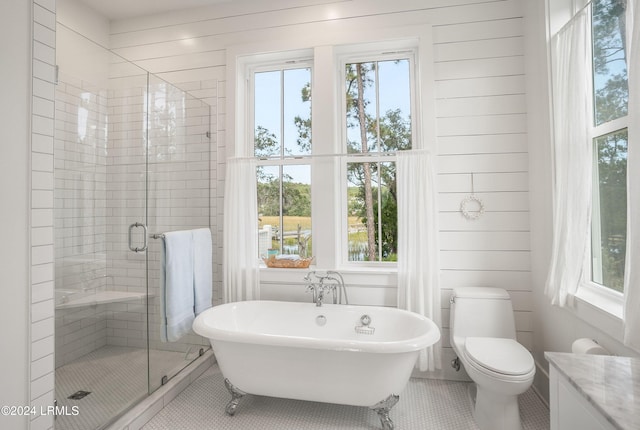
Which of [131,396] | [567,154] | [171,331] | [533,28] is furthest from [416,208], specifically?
[131,396]

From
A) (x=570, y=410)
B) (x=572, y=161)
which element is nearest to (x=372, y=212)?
(x=572, y=161)

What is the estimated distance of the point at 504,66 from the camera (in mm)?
2439

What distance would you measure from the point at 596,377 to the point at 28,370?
7.04 feet

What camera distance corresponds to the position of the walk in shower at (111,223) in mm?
1949

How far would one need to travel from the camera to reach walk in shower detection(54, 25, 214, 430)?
6.40 ft

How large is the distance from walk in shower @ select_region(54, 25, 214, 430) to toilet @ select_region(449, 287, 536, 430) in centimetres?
209

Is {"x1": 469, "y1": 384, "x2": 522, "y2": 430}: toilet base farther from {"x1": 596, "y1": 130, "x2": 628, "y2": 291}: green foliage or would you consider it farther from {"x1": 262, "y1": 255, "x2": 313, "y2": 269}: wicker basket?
{"x1": 262, "y1": 255, "x2": 313, "y2": 269}: wicker basket

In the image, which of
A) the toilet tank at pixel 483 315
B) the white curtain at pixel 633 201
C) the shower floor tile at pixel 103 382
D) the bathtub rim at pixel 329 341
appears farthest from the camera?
the toilet tank at pixel 483 315

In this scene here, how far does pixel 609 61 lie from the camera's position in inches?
64.9

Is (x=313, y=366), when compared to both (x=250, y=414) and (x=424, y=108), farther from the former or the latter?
(x=424, y=108)

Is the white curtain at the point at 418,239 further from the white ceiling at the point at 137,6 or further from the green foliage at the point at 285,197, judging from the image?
the white ceiling at the point at 137,6

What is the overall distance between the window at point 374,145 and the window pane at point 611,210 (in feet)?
4.19

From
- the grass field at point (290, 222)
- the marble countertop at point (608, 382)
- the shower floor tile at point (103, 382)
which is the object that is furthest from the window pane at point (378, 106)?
the shower floor tile at point (103, 382)

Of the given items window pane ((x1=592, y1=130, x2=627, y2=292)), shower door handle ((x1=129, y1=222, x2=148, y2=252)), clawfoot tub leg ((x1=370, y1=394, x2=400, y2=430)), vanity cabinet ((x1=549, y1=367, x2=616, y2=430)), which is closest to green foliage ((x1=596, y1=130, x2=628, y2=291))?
window pane ((x1=592, y1=130, x2=627, y2=292))
